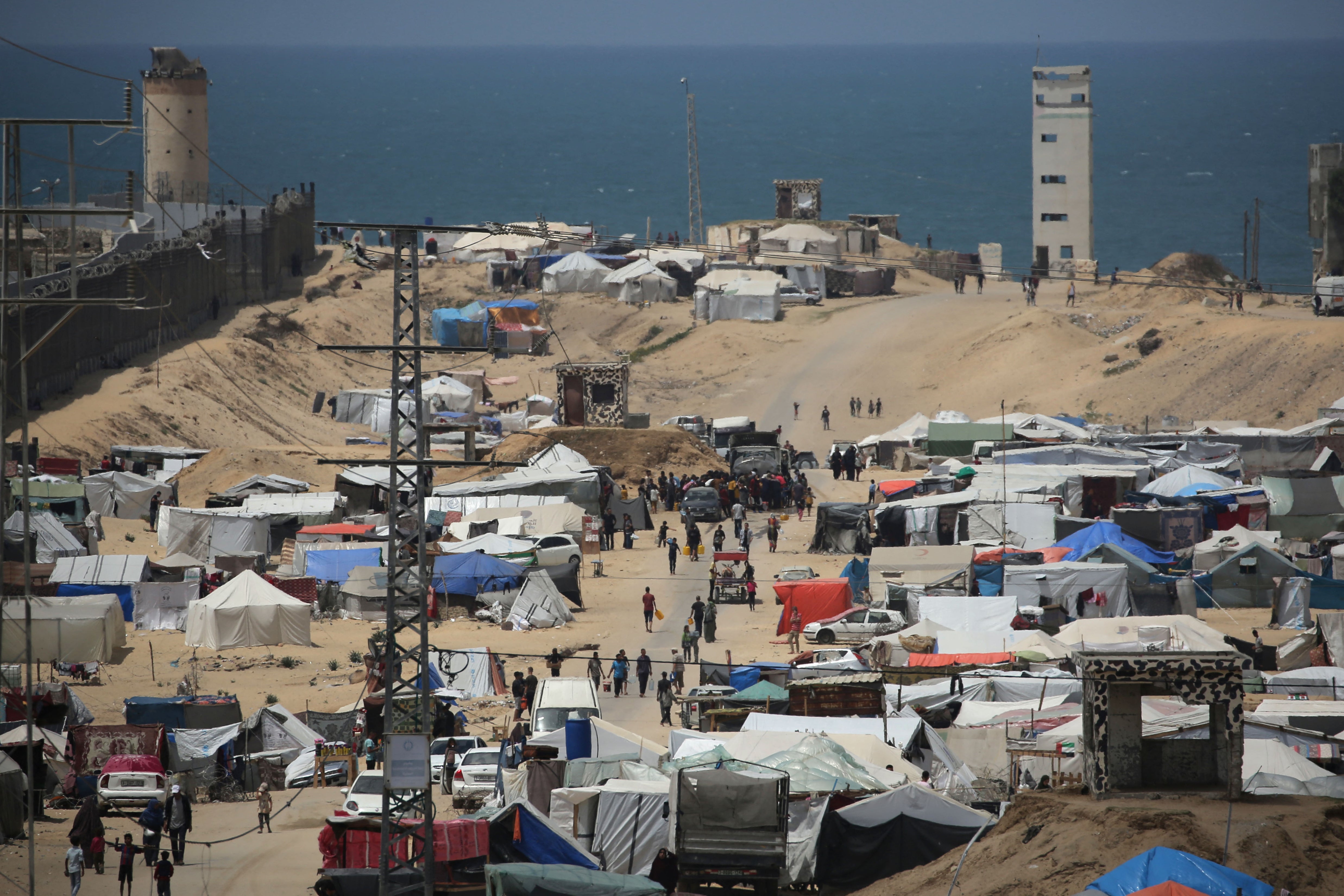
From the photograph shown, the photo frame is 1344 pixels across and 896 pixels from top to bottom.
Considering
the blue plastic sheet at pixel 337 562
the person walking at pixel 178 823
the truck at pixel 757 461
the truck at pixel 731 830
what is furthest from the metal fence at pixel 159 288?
the truck at pixel 757 461

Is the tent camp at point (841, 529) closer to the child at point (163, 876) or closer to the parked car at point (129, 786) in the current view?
the parked car at point (129, 786)

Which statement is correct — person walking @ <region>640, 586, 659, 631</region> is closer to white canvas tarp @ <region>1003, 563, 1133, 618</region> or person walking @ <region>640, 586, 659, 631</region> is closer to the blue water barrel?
white canvas tarp @ <region>1003, 563, 1133, 618</region>

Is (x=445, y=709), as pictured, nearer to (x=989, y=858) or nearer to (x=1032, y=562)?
(x=989, y=858)

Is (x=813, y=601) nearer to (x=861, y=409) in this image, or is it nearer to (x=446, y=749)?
(x=446, y=749)

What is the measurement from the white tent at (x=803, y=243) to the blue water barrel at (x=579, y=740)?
5490 centimetres

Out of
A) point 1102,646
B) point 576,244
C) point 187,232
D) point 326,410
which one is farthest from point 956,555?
point 576,244

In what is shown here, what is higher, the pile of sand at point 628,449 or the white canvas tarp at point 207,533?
the pile of sand at point 628,449

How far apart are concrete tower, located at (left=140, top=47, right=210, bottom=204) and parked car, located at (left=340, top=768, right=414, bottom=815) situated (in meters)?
59.0

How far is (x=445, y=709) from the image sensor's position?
2288 cm

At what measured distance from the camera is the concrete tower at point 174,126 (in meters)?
73.8

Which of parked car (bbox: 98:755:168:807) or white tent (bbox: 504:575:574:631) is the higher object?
white tent (bbox: 504:575:574:631)

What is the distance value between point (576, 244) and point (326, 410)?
88.7ft

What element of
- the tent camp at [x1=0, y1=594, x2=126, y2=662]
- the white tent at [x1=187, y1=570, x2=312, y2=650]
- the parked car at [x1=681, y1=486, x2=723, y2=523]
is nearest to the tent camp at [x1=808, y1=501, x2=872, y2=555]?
the parked car at [x1=681, y1=486, x2=723, y2=523]

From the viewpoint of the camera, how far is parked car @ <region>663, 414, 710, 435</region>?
4844 centimetres
